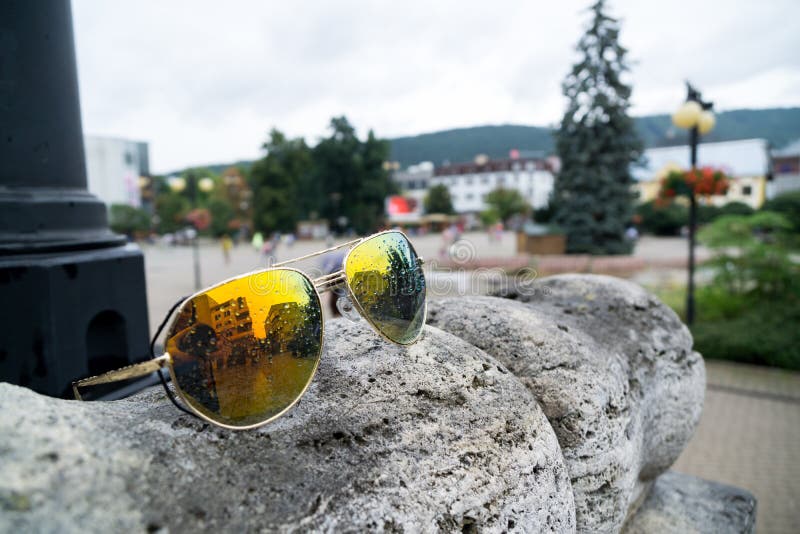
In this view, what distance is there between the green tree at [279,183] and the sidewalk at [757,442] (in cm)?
4031

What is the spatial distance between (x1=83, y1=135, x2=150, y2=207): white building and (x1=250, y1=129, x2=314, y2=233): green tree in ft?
41.6

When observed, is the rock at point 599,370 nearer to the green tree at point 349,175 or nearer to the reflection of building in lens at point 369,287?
the reflection of building in lens at point 369,287

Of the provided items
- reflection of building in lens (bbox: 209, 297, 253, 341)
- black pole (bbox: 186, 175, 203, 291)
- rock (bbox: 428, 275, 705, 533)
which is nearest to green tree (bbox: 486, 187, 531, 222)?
black pole (bbox: 186, 175, 203, 291)

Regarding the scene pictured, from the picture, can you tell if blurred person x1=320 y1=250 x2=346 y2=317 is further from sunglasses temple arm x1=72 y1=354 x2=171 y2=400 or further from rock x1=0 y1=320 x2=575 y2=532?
sunglasses temple arm x1=72 y1=354 x2=171 y2=400

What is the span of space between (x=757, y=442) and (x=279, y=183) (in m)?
44.8

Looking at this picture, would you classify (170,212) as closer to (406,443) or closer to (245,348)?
(245,348)

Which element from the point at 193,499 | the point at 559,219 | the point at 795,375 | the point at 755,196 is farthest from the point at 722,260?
the point at 755,196

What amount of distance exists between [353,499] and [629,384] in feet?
3.99

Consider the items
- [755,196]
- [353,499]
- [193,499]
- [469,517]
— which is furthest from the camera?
[755,196]

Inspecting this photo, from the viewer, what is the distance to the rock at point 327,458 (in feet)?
2.68

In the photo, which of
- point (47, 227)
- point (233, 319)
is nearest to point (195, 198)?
point (47, 227)

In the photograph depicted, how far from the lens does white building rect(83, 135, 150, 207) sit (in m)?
50.4

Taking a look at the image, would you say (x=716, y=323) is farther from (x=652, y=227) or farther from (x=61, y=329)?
(x=652, y=227)

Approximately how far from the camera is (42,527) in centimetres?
74
